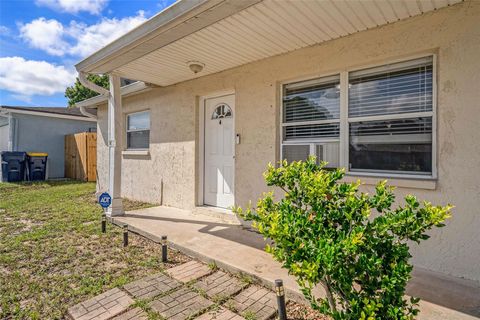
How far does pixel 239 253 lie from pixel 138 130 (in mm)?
5308

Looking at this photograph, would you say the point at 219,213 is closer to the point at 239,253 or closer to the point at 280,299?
the point at 239,253

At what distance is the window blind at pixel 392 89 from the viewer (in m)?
3.18

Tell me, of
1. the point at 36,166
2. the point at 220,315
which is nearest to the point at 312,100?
the point at 220,315

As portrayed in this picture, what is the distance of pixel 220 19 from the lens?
9.87 ft

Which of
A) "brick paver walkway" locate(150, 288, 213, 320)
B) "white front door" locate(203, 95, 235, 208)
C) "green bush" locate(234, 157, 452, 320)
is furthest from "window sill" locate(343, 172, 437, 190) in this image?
"white front door" locate(203, 95, 235, 208)

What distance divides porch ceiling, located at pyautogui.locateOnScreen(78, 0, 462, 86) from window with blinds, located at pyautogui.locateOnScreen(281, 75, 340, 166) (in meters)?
0.61

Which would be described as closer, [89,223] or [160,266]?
[160,266]

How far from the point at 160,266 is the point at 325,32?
3.68 meters

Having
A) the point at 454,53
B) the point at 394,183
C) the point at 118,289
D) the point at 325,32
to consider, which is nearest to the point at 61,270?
the point at 118,289

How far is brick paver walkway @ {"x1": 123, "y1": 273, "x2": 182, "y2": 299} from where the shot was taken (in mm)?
2758

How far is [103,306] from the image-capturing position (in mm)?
2570

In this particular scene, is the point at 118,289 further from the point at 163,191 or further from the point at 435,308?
the point at 163,191

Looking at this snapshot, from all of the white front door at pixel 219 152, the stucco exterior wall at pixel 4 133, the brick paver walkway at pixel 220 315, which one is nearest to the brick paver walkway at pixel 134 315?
the brick paver walkway at pixel 220 315

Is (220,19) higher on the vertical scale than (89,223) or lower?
higher
